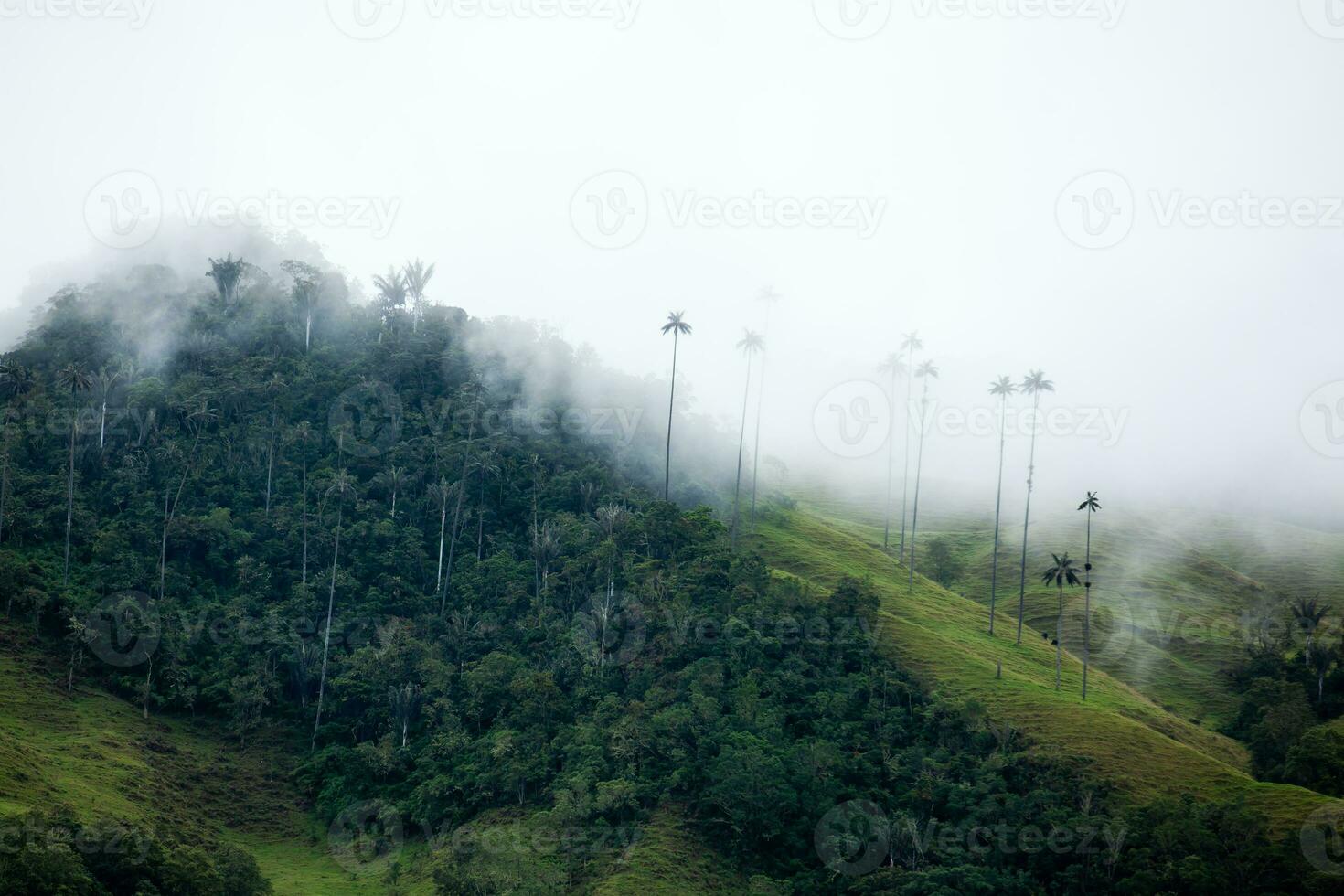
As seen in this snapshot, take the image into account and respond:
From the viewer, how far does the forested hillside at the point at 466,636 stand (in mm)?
59969

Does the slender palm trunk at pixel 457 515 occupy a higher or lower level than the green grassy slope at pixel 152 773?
higher

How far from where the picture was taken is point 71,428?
100 meters

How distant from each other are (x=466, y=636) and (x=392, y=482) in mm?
24508

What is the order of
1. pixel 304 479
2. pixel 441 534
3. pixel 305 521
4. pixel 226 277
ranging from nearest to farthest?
pixel 305 521 < pixel 441 534 < pixel 304 479 < pixel 226 277

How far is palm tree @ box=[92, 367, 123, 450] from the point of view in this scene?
102 meters

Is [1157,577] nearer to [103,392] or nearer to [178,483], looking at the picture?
[178,483]

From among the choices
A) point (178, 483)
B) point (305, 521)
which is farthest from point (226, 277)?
point (305, 521)

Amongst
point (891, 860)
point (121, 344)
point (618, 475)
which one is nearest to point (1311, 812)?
point (891, 860)

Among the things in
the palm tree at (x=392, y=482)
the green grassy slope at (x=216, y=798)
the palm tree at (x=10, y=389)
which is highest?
the palm tree at (x=10, y=389)

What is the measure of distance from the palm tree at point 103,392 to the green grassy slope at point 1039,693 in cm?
7734

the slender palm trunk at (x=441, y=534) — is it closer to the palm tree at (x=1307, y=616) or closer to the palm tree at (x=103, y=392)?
the palm tree at (x=103, y=392)

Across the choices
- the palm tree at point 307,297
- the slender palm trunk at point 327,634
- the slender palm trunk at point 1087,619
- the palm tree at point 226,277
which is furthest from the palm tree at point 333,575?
the slender palm trunk at point 1087,619

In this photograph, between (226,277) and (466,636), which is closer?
(466,636)

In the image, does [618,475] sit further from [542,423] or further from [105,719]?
[105,719]
